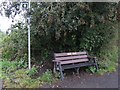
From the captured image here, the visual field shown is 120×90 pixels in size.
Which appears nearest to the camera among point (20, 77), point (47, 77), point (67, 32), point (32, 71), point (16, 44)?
point (47, 77)

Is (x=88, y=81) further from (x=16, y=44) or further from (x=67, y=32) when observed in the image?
(x=16, y=44)

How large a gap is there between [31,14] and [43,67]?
1.67m

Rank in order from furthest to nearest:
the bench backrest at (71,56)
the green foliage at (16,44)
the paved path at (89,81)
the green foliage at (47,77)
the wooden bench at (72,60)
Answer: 1. the green foliage at (16,44)
2. the bench backrest at (71,56)
3. the wooden bench at (72,60)
4. the green foliage at (47,77)
5. the paved path at (89,81)

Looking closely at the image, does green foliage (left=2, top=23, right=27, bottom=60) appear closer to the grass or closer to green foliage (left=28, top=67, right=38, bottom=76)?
the grass

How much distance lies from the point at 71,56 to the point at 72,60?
14cm

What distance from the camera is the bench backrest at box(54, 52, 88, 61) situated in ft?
21.8

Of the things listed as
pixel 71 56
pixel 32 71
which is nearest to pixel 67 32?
pixel 71 56

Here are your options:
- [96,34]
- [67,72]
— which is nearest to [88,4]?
[96,34]

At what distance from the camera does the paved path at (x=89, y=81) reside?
19.7 feet

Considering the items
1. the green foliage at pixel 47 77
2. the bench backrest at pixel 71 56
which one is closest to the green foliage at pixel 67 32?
the bench backrest at pixel 71 56

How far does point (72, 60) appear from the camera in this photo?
269 inches

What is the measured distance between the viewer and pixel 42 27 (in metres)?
6.64

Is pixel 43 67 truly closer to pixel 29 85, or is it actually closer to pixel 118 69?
pixel 29 85

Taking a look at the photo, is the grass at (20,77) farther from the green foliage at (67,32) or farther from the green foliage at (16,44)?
the green foliage at (16,44)
